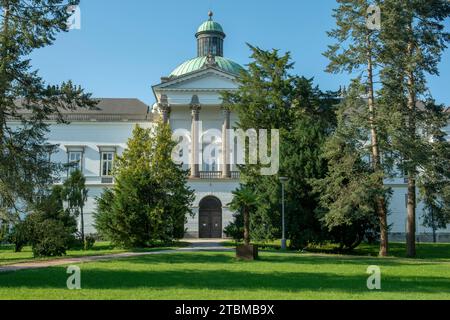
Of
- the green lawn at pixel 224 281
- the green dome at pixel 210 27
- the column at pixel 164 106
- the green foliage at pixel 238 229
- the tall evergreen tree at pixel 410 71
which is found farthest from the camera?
the green dome at pixel 210 27

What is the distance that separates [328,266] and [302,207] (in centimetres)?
1229

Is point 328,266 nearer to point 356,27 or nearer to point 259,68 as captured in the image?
point 356,27

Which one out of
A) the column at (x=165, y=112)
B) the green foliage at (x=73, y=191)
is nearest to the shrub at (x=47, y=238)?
the green foliage at (x=73, y=191)

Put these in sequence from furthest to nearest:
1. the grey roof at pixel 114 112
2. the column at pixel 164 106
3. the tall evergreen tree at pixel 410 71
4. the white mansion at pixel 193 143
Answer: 1. the grey roof at pixel 114 112
2. the column at pixel 164 106
3. the white mansion at pixel 193 143
4. the tall evergreen tree at pixel 410 71

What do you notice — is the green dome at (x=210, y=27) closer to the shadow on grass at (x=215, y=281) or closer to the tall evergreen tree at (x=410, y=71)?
the tall evergreen tree at (x=410, y=71)

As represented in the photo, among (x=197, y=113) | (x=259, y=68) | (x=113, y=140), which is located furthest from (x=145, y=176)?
(x=113, y=140)

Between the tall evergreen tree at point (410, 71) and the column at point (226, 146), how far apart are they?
21493 millimetres

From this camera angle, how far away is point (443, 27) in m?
29.9

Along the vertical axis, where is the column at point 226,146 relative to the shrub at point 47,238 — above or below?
above

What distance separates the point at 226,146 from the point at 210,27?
61.5 feet

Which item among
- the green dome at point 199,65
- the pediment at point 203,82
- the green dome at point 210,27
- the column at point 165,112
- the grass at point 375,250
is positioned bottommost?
the grass at point 375,250

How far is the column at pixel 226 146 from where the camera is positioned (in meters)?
48.9

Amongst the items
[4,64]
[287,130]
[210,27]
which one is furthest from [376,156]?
[210,27]

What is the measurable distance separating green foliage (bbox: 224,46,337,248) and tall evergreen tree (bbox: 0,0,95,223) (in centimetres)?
1558
